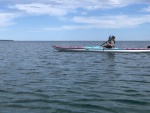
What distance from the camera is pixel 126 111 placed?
34.2 ft

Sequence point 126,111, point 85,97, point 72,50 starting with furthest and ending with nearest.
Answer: point 72,50 < point 85,97 < point 126,111

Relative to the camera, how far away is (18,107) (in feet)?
35.4

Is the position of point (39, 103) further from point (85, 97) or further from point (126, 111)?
point (126, 111)

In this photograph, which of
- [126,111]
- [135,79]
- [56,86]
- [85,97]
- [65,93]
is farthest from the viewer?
[135,79]

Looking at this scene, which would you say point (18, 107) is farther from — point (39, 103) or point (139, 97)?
point (139, 97)

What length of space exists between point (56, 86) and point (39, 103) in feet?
11.6

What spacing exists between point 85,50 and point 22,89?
3145 cm

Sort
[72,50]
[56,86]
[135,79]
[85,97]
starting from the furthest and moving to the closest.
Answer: [72,50]
[135,79]
[56,86]
[85,97]


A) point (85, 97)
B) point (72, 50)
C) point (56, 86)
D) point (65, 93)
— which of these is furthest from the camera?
point (72, 50)

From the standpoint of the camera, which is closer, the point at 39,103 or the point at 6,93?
the point at 39,103

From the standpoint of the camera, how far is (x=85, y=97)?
12.4 m

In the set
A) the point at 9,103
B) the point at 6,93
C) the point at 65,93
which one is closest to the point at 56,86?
the point at 65,93

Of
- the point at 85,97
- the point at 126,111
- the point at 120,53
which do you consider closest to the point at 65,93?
the point at 85,97

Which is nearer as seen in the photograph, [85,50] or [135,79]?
[135,79]
